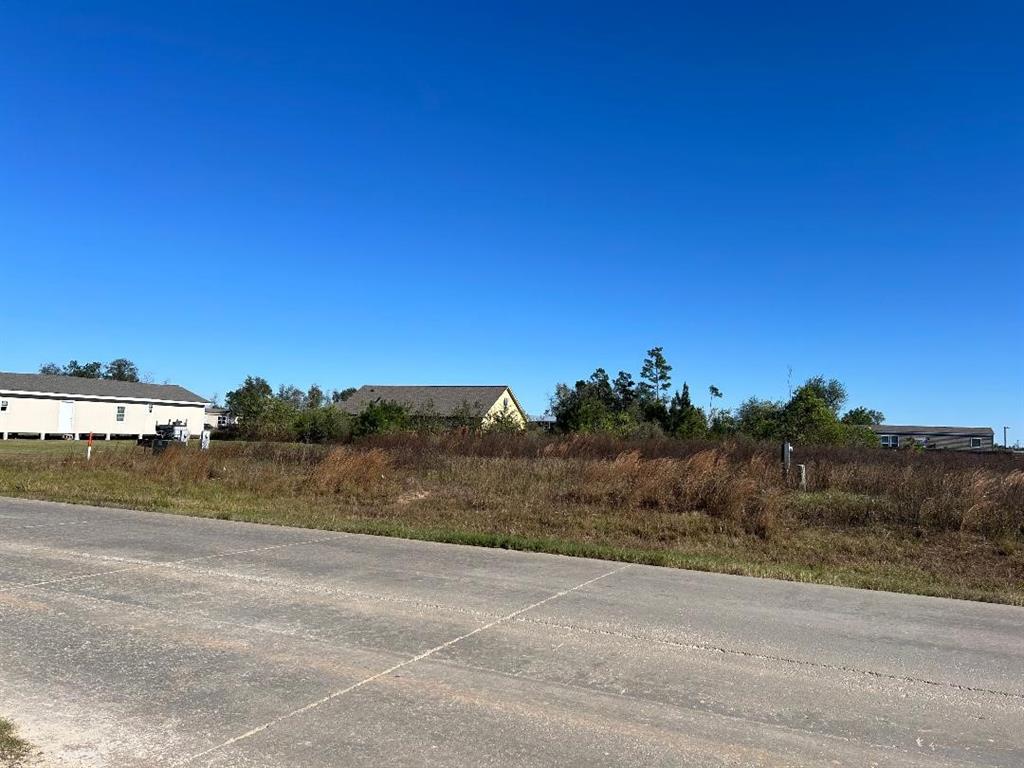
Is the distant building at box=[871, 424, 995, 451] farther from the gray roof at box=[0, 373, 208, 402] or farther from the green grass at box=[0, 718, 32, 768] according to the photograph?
the green grass at box=[0, 718, 32, 768]

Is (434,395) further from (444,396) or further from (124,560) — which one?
(124,560)

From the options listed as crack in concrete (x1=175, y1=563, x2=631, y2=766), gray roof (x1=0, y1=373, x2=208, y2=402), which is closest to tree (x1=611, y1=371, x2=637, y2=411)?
gray roof (x1=0, y1=373, x2=208, y2=402)

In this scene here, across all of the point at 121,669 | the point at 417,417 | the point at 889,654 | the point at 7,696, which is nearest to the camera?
the point at 7,696

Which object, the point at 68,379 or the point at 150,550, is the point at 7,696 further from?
the point at 68,379

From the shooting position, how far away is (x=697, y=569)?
9531 mm

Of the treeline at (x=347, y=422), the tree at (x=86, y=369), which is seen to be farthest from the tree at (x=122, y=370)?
the treeline at (x=347, y=422)

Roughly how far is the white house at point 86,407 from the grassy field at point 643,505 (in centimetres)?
Answer: 2545

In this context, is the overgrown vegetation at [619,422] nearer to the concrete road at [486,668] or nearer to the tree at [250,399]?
the tree at [250,399]

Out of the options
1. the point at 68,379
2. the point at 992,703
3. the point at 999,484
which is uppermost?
the point at 68,379

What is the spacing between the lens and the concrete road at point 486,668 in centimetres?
400

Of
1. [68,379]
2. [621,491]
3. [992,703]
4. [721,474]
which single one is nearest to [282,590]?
[992,703]

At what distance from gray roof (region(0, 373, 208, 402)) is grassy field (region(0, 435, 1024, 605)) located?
87.0 ft

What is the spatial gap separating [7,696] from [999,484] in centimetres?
1581

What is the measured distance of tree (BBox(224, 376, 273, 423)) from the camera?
56.3 metres
